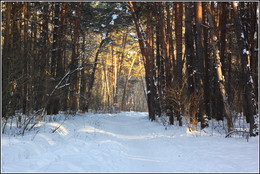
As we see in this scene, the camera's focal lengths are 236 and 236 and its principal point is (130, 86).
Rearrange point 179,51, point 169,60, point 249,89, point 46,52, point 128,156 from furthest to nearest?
point 169,60 < point 179,51 < point 46,52 < point 249,89 < point 128,156

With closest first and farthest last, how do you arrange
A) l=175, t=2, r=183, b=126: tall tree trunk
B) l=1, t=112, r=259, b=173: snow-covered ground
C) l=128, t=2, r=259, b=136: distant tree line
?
l=1, t=112, r=259, b=173: snow-covered ground < l=128, t=2, r=259, b=136: distant tree line < l=175, t=2, r=183, b=126: tall tree trunk

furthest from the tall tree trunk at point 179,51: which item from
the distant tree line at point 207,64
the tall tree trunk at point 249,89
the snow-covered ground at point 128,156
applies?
the snow-covered ground at point 128,156

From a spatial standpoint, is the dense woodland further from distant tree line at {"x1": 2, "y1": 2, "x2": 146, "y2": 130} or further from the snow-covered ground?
the snow-covered ground

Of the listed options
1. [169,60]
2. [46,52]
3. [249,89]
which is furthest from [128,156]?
[169,60]

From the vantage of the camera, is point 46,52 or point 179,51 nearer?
point 46,52

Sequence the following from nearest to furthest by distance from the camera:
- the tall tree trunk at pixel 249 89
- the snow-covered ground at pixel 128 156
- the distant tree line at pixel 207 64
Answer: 1. the snow-covered ground at pixel 128 156
2. the tall tree trunk at pixel 249 89
3. the distant tree line at pixel 207 64

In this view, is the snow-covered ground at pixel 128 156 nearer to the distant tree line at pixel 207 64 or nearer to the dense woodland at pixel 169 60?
the dense woodland at pixel 169 60

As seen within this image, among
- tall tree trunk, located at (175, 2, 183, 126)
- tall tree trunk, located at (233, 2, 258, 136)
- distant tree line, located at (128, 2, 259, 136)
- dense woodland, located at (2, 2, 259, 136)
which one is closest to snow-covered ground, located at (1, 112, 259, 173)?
tall tree trunk, located at (233, 2, 258, 136)

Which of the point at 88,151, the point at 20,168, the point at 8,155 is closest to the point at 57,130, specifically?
the point at 88,151

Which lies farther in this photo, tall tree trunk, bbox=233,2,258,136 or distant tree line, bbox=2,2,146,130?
distant tree line, bbox=2,2,146,130

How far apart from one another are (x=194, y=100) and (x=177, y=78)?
1.74 meters

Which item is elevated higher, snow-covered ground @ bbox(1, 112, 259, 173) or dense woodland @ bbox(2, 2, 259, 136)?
dense woodland @ bbox(2, 2, 259, 136)

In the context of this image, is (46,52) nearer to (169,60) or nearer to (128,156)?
(128,156)

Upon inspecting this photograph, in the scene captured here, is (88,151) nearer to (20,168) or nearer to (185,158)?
(20,168)
